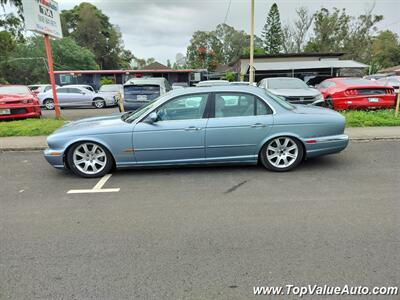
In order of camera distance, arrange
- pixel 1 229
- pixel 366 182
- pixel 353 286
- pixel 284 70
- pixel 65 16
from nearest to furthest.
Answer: pixel 353 286, pixel 1 229, pixel 366 182, pixel 284 70, pixel 65 16

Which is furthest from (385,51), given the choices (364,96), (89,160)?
(89,160)

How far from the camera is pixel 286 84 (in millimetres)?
10383

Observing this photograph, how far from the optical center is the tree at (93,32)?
60.1m

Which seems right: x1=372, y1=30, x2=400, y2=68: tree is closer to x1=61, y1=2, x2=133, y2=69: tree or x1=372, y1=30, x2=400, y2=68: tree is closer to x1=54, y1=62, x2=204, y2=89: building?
x1=54, y1=62, x2=204, y2=89: building

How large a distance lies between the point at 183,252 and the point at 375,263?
173cm

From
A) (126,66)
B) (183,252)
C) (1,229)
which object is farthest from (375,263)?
(126,66)

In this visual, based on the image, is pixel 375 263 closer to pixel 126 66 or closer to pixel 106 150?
pixel 106 150

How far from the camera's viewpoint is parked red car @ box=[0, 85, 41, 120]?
9.70 meters

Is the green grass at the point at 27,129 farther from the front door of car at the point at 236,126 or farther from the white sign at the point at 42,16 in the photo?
the front door of car at the point at 236,126

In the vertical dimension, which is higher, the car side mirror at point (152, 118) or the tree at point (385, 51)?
the tree at point (385, 51)

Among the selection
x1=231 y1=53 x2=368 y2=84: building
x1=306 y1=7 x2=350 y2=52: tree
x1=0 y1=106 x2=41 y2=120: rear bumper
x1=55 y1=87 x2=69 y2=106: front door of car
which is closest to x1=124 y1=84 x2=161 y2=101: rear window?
x1=0 y1=106 x2=41 y2=120: rear bumper

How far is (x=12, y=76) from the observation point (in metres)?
40.6

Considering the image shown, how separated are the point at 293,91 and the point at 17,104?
30.9 ft

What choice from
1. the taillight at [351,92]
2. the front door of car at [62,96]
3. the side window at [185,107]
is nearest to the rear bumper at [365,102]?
the taillight at [351,92]
